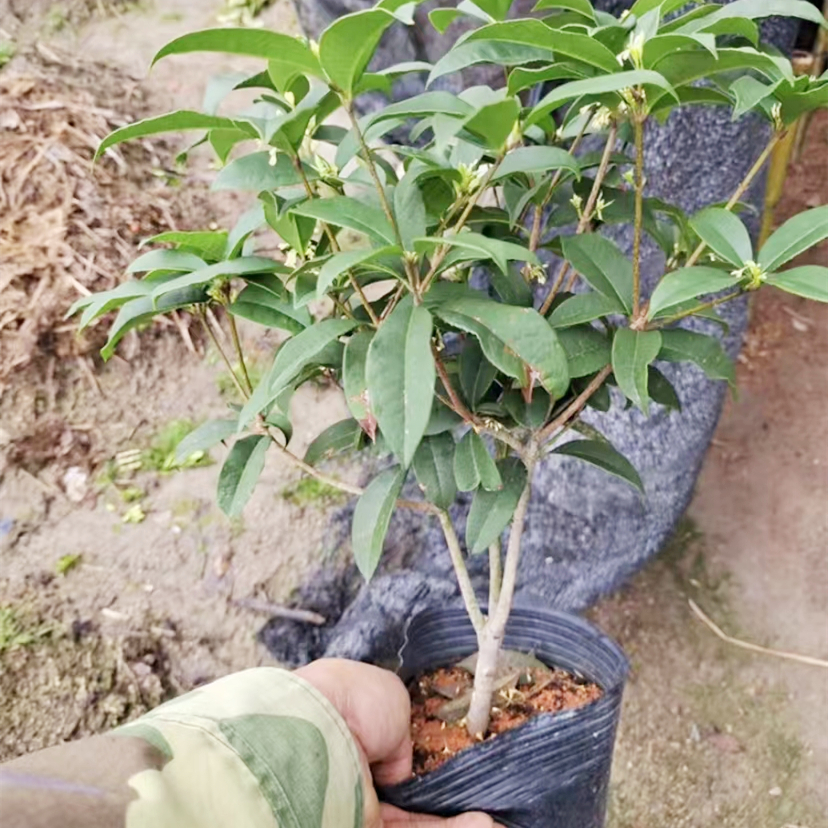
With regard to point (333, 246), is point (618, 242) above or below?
below

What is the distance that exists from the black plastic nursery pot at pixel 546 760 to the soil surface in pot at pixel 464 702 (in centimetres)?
2

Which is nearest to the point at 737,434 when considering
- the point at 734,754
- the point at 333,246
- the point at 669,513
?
the point at 669,513

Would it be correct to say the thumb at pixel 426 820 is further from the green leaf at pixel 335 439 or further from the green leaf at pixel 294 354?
the green leaf at pixel 294 354

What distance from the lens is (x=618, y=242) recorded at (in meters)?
1.45

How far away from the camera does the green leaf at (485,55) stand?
63 cm

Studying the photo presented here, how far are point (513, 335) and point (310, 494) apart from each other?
111cm

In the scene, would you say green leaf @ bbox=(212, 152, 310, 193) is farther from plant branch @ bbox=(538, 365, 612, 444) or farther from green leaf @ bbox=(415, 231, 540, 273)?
plant branch @ bbox=(538, 365, 612, 444)

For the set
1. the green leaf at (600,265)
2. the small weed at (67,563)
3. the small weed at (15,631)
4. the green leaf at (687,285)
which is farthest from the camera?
the small weed at (67,563)

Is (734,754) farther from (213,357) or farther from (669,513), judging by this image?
(213,357)

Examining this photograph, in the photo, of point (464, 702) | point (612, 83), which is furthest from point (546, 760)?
point (612, 83)

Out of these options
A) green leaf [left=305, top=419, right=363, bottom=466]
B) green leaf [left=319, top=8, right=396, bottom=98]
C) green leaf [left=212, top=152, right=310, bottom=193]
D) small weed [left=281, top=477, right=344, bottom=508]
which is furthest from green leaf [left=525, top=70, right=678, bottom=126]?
small weed [left=281, top=477, right=344, bottom=508]

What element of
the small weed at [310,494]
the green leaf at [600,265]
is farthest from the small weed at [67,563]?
the green leaf at [600,265]

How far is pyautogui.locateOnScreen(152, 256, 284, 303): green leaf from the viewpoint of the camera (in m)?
0.72

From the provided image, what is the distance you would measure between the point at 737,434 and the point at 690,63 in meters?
1.57
